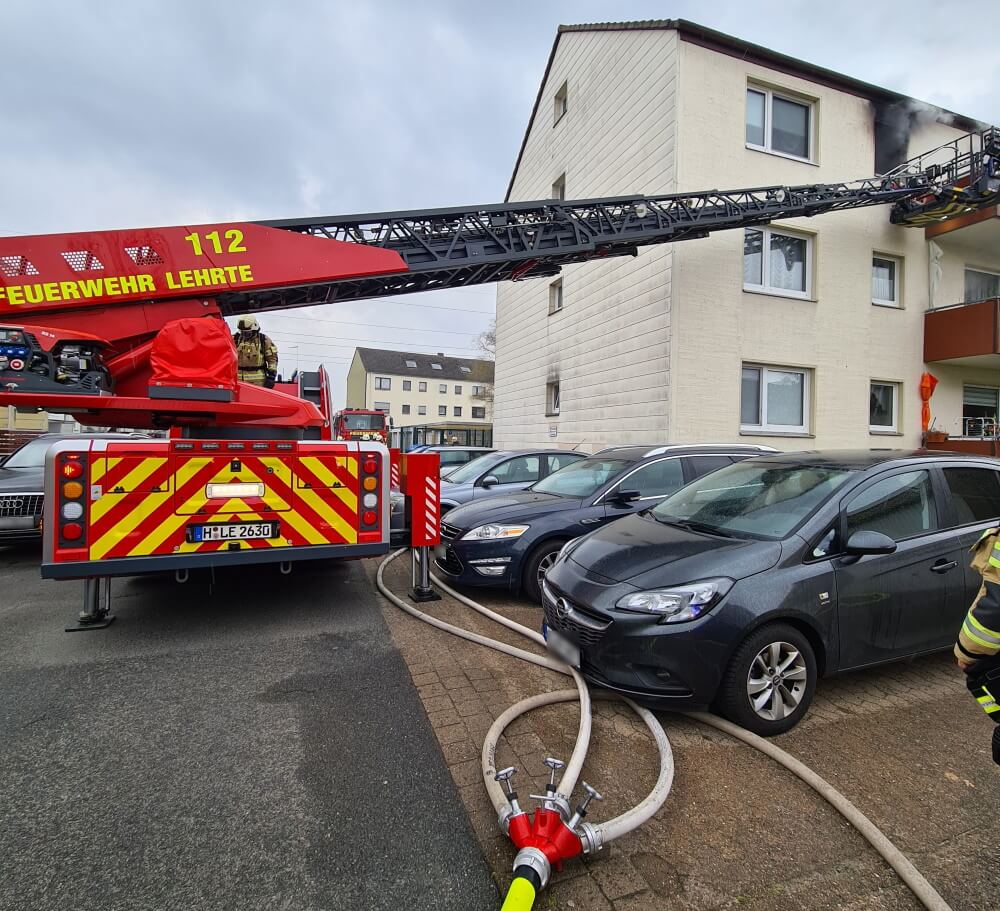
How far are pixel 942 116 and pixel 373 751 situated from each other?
17152 millimetres

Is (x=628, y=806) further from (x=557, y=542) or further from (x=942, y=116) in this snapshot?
(x=942, y=116)

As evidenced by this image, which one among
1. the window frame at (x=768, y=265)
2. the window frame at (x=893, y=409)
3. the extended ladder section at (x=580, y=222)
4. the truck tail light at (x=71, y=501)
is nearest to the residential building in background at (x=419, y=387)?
the window frame at (x=893, y=409)

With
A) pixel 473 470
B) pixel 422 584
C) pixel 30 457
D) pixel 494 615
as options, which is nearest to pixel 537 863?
pixel 494 615

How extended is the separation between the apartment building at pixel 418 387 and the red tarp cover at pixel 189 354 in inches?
2265

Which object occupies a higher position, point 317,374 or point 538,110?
point 538,110

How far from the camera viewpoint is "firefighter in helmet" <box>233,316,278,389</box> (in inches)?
199

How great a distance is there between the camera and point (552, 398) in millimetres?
15906

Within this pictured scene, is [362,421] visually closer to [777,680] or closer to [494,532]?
[494,532]

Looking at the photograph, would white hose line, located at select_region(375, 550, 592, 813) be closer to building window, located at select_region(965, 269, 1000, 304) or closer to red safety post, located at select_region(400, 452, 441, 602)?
red safety post, located at select_region(400, 452, 441, 602)

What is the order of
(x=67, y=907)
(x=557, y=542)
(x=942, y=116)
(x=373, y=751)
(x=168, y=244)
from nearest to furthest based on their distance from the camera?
(x=67, y=907) < (x=373, y=751) < (x=168, y=244) < (x=557, y=542) < (x=942, y=116)

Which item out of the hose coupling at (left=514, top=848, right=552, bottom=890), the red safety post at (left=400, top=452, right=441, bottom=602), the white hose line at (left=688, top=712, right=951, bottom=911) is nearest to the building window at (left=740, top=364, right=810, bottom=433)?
the red safety post at (left=400, top=452, right=441, bottom=602)

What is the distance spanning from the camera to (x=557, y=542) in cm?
529

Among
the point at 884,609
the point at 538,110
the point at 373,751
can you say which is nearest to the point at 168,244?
the point at 373,751

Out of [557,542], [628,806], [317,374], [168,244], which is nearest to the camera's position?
[628,806]
